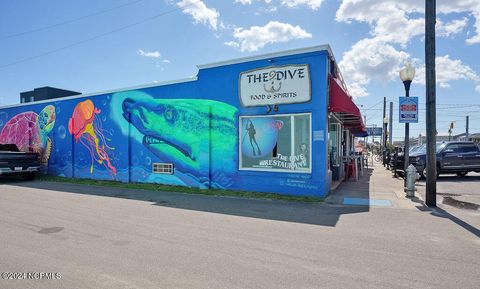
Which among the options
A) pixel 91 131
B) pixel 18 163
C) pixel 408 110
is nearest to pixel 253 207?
pixel 408 110

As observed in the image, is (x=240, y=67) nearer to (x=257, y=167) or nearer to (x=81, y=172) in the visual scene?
(x=257, y=167)

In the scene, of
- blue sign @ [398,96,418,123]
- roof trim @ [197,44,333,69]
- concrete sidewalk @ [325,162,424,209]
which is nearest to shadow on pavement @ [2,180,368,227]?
concrete sidewalk @ [325,162,424,209]

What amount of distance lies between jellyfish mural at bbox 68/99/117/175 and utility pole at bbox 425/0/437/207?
12.9 m

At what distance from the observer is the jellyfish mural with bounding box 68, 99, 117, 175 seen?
51.1 ft

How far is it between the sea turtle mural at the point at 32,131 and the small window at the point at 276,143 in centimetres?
1283

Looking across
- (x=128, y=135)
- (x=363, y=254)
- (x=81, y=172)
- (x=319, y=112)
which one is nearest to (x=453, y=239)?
(x=363, y=254)

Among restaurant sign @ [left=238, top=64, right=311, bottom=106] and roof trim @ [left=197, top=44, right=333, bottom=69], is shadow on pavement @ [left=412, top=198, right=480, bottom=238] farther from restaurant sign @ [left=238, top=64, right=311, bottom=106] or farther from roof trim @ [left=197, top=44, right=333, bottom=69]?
roof trim @ [left=197, top=44, right=333, bottom=69]

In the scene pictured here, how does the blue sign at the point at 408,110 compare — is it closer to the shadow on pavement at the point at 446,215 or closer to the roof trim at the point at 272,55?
the shadow on pavement at the point at 446,215

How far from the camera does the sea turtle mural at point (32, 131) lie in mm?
18438

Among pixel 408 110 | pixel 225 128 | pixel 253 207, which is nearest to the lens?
pixel 253 207

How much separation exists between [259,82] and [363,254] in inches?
290

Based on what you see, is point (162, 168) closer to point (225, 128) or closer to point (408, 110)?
point (225, 128)

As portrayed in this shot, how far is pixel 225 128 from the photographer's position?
1173 centimetres

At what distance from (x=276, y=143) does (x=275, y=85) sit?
198cm
